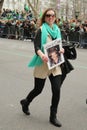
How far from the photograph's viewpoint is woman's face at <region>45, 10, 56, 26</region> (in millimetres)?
6754

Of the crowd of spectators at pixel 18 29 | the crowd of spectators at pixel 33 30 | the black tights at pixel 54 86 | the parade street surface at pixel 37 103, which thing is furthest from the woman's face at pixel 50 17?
the crowd of spectators at pixel 18 29

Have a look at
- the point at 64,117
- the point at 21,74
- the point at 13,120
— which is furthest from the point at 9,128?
the point at 21,74

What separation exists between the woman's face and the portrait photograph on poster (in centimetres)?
30

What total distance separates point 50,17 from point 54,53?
560mm

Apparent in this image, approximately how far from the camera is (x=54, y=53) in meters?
6.86

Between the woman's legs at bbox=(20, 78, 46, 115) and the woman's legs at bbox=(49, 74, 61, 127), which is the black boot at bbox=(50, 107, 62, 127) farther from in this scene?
the woman's legs at bbox=(20, 78, 46, 115)

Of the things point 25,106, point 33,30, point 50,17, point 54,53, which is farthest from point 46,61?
point 33,30

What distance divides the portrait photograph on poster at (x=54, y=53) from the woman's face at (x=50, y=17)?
0.98ft

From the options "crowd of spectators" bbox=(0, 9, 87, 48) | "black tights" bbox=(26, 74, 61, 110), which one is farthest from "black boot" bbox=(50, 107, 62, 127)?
"crowd of spectators" bbox=(0, 9, 87, 48)

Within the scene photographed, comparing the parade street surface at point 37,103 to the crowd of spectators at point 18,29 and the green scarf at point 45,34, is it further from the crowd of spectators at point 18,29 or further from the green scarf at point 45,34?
the crowd of spectators at point 18,29

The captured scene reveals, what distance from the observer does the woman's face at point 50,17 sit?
6754 millimetres

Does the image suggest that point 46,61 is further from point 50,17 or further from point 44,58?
point 50,17

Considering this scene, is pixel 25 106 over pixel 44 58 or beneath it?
beneath

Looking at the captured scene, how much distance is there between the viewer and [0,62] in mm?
15516
